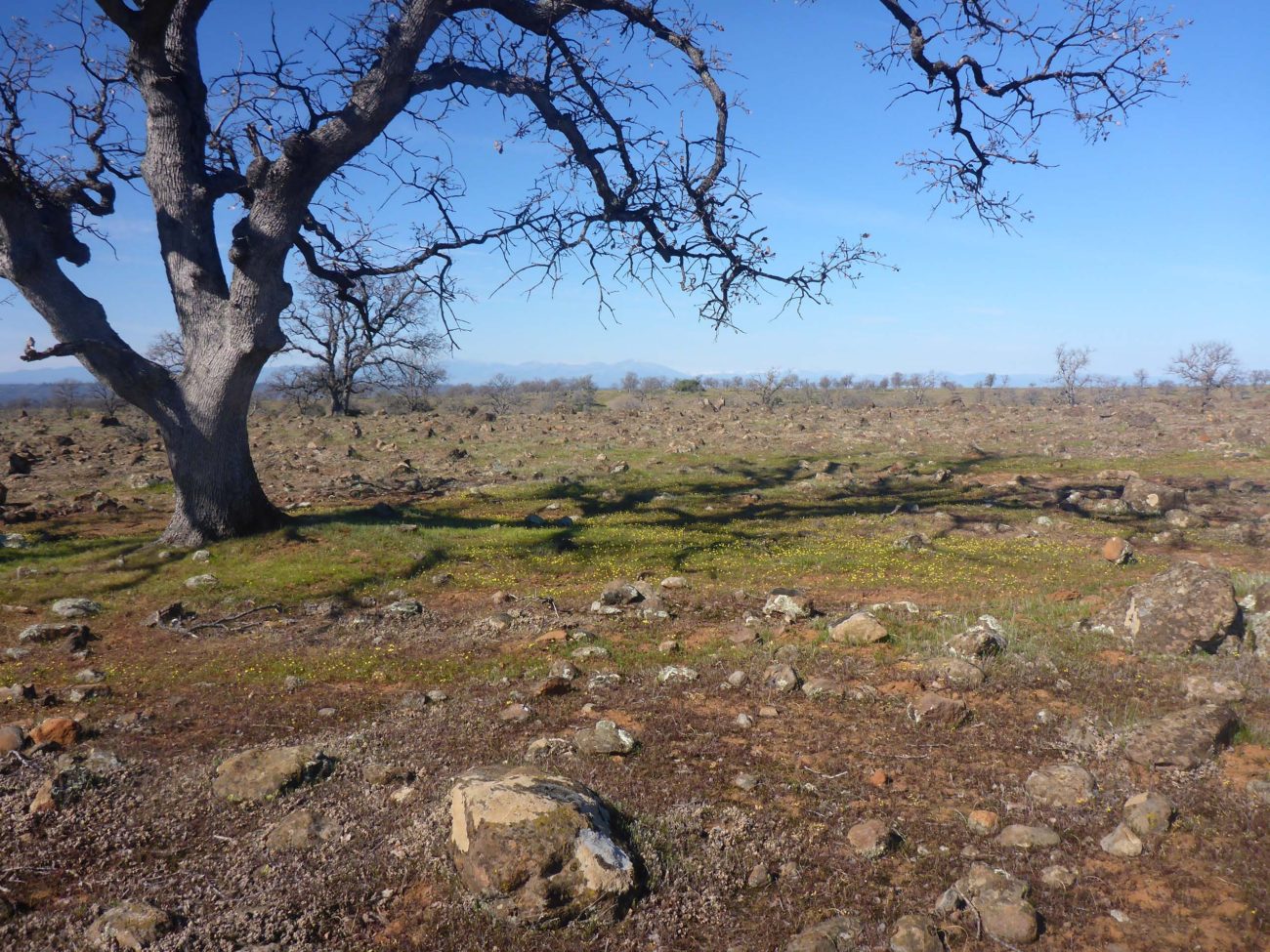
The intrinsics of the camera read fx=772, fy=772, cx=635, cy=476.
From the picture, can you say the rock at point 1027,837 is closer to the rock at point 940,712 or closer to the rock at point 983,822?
the rock at point 983,822

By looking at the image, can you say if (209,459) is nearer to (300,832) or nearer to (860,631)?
(300,832)

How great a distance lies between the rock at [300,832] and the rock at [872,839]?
2758 mm

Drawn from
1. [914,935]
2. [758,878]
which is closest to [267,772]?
[758,878]

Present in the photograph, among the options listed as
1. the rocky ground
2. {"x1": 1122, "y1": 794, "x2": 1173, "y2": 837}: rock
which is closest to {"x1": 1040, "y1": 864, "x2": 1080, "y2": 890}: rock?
the rocky ground

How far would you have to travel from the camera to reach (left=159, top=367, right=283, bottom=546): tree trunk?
10516 mm

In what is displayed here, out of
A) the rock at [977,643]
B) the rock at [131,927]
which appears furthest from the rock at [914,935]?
the rock at [977,643]

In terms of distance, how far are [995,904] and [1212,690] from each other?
138 inches

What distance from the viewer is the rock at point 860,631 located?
711 centimetres

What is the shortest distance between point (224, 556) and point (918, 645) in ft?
28.8

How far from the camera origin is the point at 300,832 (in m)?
4.12

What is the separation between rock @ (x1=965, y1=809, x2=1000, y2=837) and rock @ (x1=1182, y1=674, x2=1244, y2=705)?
99.8 inches

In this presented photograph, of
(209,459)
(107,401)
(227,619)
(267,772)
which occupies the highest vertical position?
(107,401)

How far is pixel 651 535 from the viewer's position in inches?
498

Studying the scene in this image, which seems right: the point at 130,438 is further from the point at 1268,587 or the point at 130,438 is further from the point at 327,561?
the point at 1268,587
